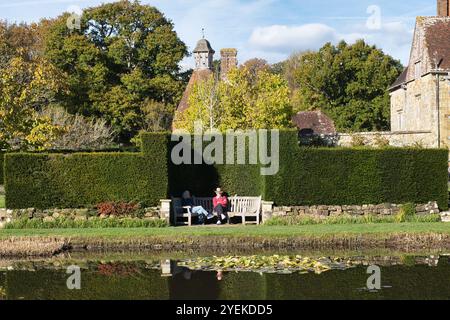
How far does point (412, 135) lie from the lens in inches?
1533

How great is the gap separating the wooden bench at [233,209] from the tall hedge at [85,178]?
0.81m

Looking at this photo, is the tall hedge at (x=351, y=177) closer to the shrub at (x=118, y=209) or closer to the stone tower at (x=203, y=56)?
the shrub at (x=118, y=209)

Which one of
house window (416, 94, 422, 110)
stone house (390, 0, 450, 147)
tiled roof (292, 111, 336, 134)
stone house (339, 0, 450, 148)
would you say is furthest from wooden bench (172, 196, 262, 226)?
tiled roof (292, 111, 336, 134)

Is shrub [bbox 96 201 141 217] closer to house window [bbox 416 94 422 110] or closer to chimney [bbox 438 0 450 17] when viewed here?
house window [bbox 416 94 422 110]

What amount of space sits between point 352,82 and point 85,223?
37694mm

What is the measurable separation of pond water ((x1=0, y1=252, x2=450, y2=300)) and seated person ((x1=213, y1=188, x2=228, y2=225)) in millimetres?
5101

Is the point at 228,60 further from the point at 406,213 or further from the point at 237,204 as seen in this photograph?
the point at 406,213

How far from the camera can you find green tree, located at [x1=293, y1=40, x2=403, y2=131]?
55.4 m

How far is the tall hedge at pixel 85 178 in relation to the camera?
2241 cm

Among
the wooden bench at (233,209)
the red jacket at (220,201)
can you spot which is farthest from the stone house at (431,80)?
the red jacket at (220,201)
